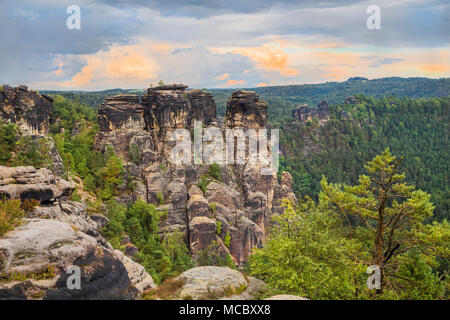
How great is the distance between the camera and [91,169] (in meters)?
41.9

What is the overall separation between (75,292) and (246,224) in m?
32.7

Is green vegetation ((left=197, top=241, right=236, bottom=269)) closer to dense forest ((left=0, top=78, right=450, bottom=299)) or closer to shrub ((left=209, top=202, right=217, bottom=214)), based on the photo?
dense forest ((left=0, top=78, right=450, bottom=299))

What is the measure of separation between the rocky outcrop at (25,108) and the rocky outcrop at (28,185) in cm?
1948

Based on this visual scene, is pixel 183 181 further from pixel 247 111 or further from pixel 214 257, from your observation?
pixel 247 111

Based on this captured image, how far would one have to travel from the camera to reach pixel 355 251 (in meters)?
18.2

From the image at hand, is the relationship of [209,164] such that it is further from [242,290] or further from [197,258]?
[242,290]

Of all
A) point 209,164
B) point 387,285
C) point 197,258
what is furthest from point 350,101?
point 387,285

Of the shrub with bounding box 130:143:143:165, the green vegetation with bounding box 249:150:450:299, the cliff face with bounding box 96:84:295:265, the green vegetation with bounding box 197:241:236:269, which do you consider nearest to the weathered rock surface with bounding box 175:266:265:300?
the green vegetation with bounding box 249:150:450:299

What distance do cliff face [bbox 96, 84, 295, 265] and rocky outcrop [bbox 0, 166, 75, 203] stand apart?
20.0m

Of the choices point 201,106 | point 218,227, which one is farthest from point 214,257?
point 201,106

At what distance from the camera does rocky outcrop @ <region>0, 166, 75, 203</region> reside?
19302 mm

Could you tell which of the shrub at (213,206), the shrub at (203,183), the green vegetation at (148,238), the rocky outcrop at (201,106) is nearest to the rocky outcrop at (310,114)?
the rocky outcrop at (201,106)

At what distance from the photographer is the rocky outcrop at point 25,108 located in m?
40.7

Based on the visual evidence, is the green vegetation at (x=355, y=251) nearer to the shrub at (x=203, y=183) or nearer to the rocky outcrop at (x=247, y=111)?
the shrub at (x=203, y=183)
